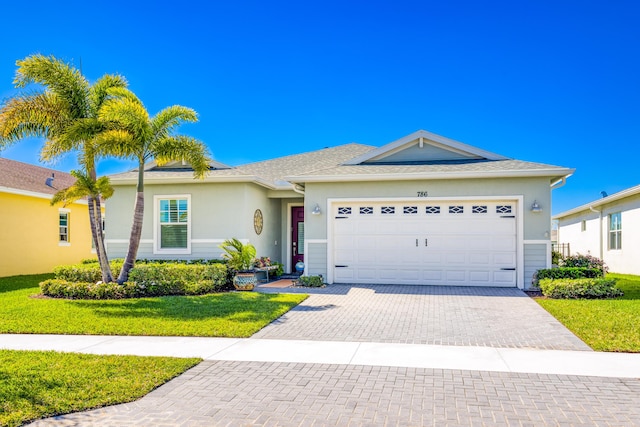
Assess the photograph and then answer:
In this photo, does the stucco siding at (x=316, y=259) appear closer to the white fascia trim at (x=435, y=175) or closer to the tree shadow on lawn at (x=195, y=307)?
the white fascia trim at (x=435, y=175)

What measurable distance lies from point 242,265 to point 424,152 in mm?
6828

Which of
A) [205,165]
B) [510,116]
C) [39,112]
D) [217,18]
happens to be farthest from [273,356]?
[510,116]

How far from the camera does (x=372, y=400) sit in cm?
459

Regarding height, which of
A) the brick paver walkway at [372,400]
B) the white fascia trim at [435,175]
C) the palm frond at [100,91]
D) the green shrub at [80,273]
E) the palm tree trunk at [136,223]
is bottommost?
the brick paver walkway at [372,400]

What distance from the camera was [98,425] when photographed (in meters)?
4.04

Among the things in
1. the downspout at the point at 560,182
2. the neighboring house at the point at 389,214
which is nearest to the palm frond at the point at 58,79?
the neighboring house at the point at 389,214

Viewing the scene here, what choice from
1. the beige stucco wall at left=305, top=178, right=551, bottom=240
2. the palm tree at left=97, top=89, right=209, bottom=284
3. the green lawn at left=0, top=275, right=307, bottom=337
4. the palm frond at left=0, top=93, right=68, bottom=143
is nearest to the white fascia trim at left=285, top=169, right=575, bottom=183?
the beige stucco wall at left=305, top=178, right=551, bottom=240

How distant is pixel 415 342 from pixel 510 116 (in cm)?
1740

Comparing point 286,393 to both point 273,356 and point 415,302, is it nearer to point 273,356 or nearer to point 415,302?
point 273,356

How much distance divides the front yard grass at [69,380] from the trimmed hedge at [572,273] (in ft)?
31.8

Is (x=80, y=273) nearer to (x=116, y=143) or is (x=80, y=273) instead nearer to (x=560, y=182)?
(x=116, y=143)

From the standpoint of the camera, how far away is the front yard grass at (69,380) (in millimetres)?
4391

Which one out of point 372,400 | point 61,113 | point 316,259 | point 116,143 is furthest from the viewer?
point 316,259

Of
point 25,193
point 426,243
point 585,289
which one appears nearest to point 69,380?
point 426,243
